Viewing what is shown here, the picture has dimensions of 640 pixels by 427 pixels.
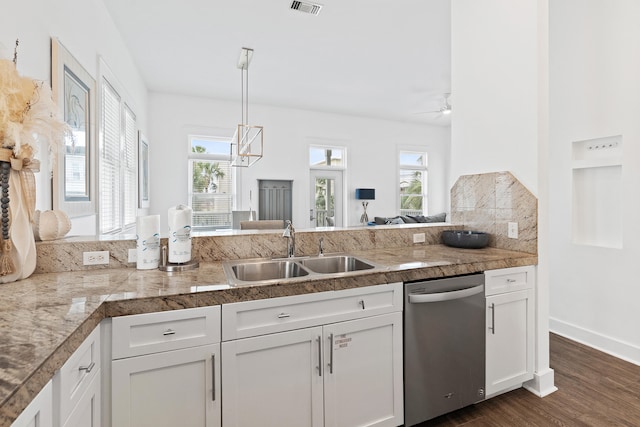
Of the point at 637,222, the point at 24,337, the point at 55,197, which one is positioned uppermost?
the point at 55,197

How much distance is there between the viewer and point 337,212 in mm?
7211

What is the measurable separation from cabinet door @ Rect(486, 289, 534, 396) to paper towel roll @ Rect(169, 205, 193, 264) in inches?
70.4

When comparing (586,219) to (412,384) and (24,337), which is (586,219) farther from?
(24,337)

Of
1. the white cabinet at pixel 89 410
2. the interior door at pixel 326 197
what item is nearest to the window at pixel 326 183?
the interior door at pixel 326 197

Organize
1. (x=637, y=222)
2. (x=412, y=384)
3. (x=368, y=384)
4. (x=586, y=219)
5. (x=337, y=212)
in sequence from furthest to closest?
(x=337, y=212) < (x=586, y=219) < (x=637, y=222) < (x=412, y=384) < (x=368, y=384)

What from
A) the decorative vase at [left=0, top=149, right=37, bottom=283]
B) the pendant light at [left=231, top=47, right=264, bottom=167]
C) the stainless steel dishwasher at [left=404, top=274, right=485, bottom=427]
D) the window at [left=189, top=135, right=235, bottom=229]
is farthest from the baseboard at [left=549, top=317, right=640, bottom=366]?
the window at [left=189, top=135, right=235, bottom=229]

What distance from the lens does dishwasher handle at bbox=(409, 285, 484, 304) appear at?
1659mm

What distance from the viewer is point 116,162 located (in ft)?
11.3

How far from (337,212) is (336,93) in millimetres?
2638

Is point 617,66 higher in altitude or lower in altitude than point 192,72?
lower

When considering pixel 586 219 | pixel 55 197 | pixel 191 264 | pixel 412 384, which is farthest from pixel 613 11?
pixel 55 197

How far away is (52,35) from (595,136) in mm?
4153

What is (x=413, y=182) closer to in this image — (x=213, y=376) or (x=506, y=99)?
(x=506, y=99)

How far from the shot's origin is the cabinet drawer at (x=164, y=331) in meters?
1.15
